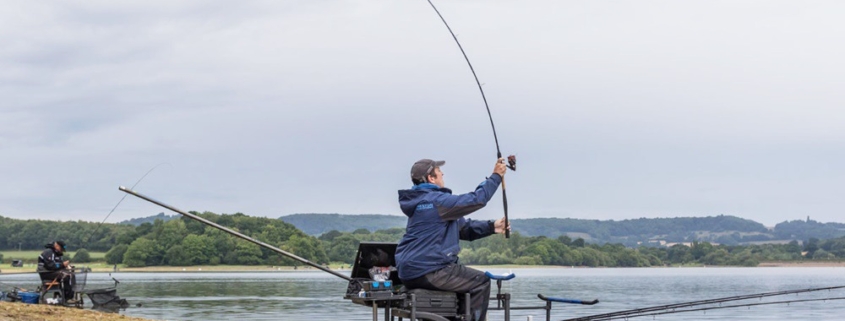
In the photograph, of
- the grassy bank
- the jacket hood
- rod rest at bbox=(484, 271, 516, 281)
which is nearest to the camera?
rod rest at bbox=(484, 271, 516, 281)

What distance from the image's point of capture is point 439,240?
25.7 ft

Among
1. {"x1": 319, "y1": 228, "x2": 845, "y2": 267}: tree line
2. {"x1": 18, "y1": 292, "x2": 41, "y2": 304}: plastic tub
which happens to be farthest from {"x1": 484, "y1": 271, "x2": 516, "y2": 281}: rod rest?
{"x1": 319, "y1": 228, "x2": 845, "y2": 267}: tree line

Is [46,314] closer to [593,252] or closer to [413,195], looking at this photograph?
[413,195]

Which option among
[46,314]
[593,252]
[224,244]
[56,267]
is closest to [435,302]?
[46,314]

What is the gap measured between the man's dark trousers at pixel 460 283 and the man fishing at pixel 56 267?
17080 millimetres

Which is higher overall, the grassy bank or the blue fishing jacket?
the blue fishing jacket

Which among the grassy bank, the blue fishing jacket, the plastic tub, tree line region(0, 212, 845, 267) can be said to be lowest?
the grassy bank

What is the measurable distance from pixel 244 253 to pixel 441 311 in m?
115

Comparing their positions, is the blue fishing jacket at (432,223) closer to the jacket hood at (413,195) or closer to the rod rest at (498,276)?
the jacket hood at (413,195)

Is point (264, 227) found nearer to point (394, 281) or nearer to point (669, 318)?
point (669, 318)

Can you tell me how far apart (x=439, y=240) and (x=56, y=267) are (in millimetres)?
17424

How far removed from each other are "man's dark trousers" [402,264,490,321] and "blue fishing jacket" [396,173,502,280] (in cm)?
5

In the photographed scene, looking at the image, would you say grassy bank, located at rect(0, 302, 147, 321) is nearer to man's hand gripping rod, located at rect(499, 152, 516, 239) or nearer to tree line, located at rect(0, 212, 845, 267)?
man's hand gripping rod, located at rect(499, 152, 516, 239)

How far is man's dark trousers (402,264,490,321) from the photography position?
25.4ft
